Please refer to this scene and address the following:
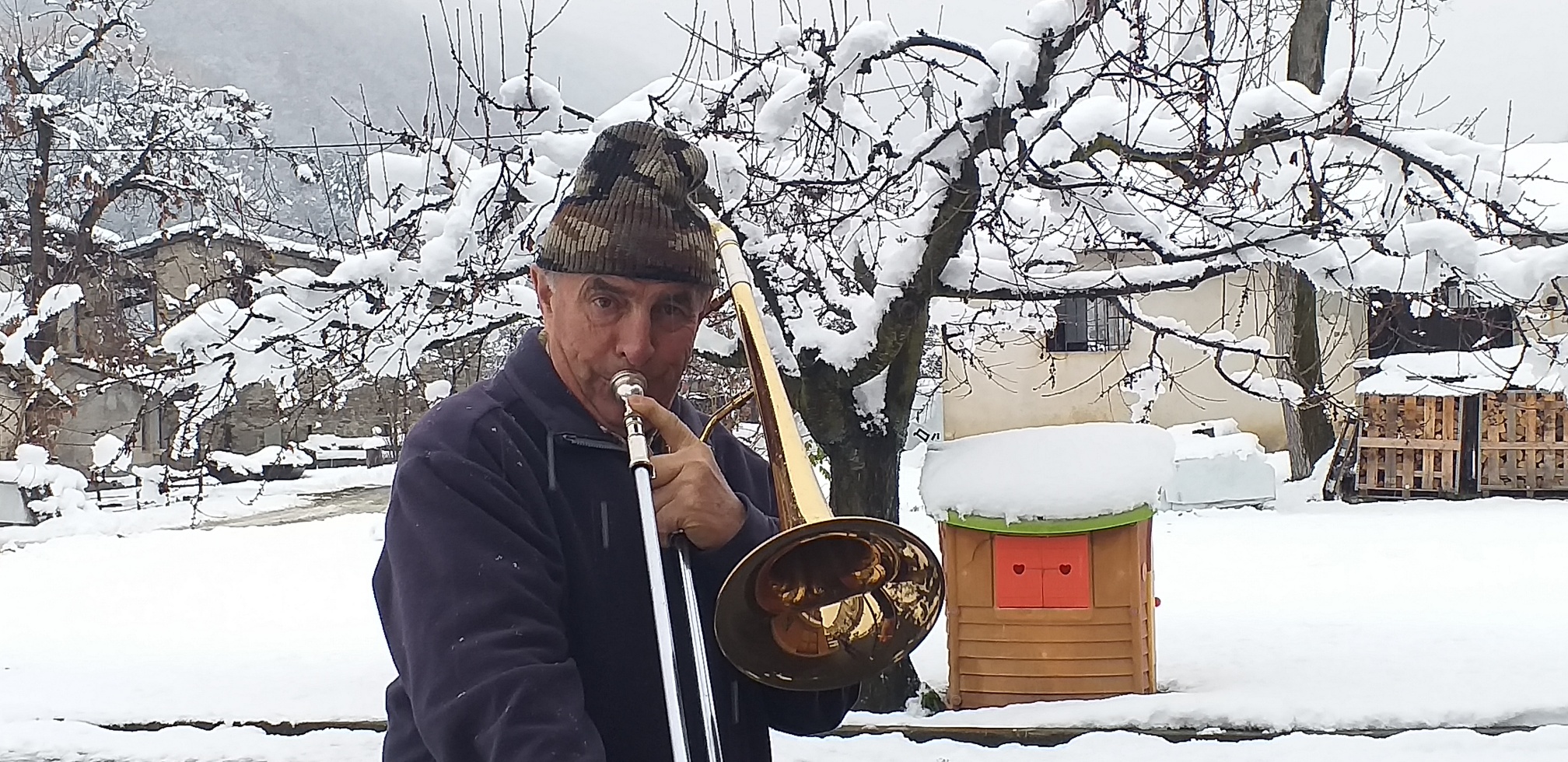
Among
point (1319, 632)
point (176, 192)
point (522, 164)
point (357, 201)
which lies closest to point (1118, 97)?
point (522, 164)

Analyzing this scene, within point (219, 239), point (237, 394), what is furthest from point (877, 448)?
point (219, 239)

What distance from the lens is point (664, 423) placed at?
134 centimetres

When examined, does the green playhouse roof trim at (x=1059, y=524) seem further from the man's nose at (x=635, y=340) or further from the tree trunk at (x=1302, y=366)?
the man's nose at (x=635, y=340)

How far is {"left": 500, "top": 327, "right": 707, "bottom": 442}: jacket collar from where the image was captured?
4.67 feet

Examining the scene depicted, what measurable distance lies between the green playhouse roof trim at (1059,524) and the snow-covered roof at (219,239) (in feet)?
10.2

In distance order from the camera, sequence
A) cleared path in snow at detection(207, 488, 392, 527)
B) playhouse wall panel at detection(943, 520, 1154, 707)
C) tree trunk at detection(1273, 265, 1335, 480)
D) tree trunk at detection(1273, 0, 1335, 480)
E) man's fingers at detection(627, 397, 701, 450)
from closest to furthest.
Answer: man's fingers at detection(627, 397, 701, 450)
playhouse wall panel at detection(943, 520, 1154, 707)
tree trunk at detection(1273, 265, 1335, 480)
tree trunk at detection(1273, 0, 1335, 480)
cleared path in snow at detection(207, 488, 392, 527)

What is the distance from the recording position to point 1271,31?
504 centimetres

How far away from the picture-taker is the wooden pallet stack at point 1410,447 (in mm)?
12125

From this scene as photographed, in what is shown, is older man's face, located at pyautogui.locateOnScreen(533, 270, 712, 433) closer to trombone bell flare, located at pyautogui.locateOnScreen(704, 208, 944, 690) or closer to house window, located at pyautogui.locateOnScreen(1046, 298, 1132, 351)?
trombone bell flare, located at pyautogui.locateOnScreen(704, 208, 944, 690)

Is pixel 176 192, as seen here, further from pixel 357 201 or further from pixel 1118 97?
pixel 1118 97

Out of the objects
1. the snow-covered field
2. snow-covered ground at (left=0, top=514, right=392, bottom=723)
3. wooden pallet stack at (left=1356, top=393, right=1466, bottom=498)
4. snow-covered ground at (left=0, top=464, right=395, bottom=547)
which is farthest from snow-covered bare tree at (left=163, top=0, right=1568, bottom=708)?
wooden pallet stack at (left=1356, top=393, right=1466, bottom=498)

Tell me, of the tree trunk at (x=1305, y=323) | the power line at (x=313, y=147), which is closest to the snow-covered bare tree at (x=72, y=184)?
the power line at (x=313, y=147)

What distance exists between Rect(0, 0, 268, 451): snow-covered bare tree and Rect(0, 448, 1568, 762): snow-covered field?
7.31ft

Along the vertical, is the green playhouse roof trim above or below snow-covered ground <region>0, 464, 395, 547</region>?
above
